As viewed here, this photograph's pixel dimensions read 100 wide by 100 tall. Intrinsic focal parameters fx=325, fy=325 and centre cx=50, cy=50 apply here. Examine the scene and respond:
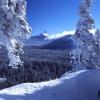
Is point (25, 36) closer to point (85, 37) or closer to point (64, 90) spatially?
point (64, 90)

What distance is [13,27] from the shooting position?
2633 centimetres

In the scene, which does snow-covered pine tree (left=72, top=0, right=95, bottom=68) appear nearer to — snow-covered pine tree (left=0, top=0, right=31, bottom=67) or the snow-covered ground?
snow-covered pine tree (left=0, top=0, right=31, bottom=67)

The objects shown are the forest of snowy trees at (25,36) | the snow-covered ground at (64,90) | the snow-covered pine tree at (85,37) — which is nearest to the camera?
the snow-covered ground at (64,90)

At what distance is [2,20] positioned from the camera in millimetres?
25234

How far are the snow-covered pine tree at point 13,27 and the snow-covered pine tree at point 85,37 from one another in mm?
19149

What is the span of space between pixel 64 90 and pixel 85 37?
23641 mm

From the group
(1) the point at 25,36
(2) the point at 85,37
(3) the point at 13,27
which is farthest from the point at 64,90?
(2) the point at 85,37

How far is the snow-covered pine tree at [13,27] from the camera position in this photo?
25.3 meters

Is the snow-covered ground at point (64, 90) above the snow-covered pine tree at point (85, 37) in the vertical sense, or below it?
below

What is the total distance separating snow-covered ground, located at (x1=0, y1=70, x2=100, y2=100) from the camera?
2294 centimetres

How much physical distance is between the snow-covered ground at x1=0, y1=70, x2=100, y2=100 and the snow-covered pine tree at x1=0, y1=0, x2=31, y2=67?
124 inches

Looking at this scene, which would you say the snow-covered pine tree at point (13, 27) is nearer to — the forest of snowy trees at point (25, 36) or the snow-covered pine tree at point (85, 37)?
the forest of snowy trees at point (25, 36)

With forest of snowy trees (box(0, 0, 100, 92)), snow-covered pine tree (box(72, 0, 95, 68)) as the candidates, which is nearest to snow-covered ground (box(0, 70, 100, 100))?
forest of snowy trees (box(0, 0, 100, 92))

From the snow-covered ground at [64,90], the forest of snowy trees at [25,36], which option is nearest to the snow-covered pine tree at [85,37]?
the forest of snowy trees at [25,36]
